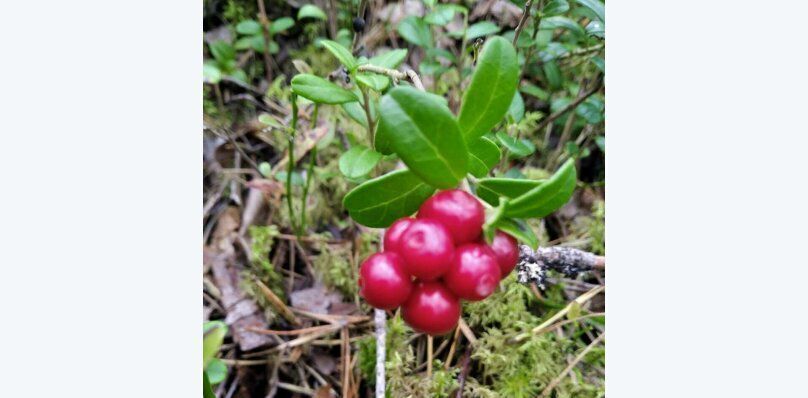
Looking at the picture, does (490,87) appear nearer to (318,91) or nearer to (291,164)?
(318,91)

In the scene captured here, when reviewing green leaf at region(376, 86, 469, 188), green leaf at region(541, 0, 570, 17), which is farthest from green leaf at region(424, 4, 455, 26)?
green leaf at region(376, 86, 469, 188)

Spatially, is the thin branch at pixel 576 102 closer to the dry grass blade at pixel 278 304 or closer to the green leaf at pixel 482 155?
the green leaf at pixel 482 155

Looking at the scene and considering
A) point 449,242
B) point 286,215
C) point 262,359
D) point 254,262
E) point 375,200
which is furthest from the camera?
point 286,215

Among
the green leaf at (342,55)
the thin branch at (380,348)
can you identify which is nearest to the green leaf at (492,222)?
the green leaf at (342,55)

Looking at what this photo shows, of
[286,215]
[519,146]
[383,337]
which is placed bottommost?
[383,337]

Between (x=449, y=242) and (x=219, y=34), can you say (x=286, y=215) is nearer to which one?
(x=219, y=34)

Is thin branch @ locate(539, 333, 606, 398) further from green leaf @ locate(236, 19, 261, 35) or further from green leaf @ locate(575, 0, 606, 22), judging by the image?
green leaf @ locate(236, 19, 261, 35)
